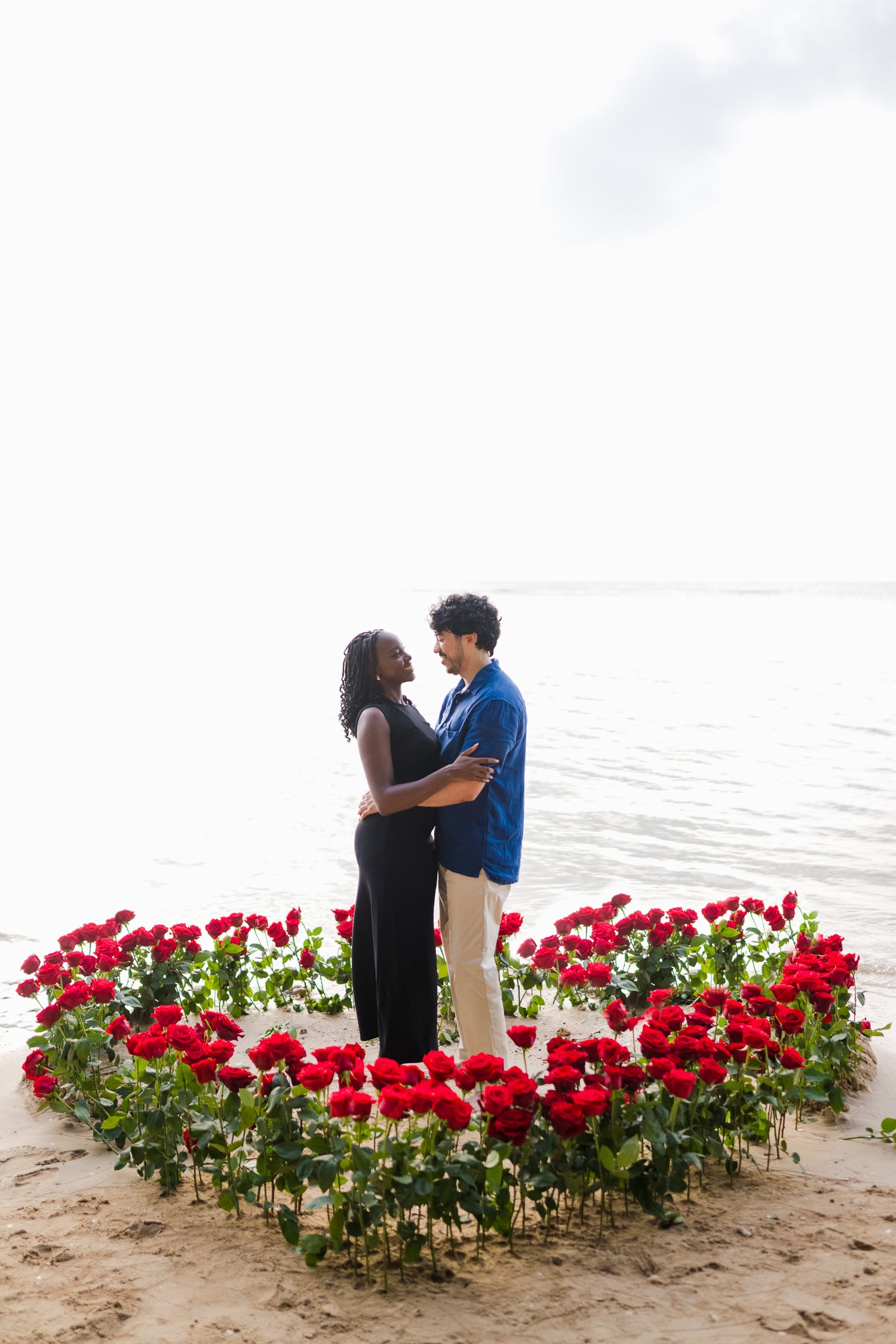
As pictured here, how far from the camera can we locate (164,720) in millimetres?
19781

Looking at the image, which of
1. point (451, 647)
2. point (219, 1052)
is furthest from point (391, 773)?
point (219, 1052)

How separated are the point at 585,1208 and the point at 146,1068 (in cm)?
163

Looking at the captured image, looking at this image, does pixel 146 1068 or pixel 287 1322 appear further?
pixel 146 1068

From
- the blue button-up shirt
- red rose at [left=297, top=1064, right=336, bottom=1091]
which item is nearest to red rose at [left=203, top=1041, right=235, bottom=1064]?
red rose at [left=297, top=1064, right=336, bottom=1091]

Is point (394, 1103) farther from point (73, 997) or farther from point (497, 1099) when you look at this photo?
point (73, 997)

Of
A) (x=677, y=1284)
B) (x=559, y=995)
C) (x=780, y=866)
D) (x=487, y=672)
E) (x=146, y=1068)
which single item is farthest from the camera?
(x=780, y=866)

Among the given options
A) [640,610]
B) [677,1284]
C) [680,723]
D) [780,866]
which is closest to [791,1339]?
[677,1284]

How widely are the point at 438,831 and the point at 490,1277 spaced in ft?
5.68

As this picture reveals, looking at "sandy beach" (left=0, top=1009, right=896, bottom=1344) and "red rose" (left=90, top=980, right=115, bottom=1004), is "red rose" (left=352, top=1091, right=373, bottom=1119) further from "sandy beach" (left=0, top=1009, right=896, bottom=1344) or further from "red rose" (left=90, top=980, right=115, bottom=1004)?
"red rose" (left=90, top=980, right=115, bottom=1004)

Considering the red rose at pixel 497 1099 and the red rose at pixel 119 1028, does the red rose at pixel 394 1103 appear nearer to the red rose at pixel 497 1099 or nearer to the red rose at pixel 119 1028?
the red rose at pixel 497 1099

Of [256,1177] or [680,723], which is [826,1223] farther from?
[680,723]

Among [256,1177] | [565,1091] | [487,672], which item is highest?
[487,672]

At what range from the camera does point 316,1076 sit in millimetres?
2617

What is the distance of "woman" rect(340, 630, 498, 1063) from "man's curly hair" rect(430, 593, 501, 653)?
211mm
